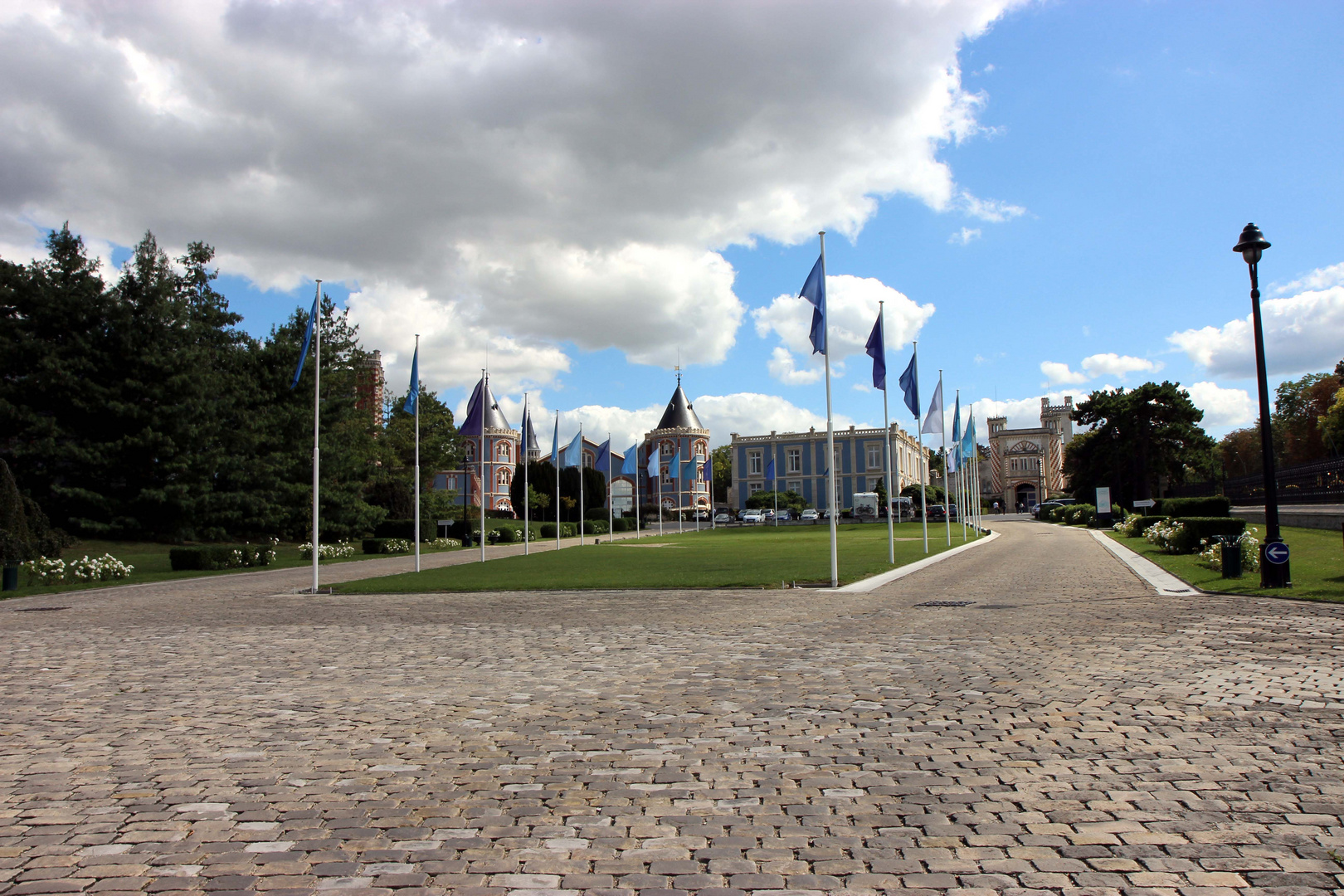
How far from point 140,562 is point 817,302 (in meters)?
29.3

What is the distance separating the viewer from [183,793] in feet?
17.2

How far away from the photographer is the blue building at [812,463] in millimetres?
106875

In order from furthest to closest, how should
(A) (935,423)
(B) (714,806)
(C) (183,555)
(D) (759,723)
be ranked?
(A) (935,423) < (C) (183,555) < (D) (759,723) < (B) (714,806)

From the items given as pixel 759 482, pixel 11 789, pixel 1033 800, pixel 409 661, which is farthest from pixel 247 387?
pixel 759 482

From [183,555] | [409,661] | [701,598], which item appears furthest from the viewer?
[183,555]

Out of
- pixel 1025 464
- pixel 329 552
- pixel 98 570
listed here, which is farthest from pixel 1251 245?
pixel 1025 464

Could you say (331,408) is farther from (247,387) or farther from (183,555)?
(183,555)

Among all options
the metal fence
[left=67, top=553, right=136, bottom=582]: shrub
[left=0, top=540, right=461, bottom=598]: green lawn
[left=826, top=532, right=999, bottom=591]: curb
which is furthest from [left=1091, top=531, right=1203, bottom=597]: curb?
[left=67, top=553, right=136, bottom=582]: shrub

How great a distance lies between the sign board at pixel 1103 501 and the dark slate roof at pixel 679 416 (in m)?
58.3

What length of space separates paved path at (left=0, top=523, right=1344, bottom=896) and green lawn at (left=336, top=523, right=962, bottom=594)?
29.9ft

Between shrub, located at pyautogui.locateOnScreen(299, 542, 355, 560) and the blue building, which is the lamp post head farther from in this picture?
the blue building

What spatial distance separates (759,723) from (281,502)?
4395cm

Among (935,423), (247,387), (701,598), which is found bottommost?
(701,598)

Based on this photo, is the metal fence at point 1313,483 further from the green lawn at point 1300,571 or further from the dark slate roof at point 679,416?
the dark slate roof at point 679,416
